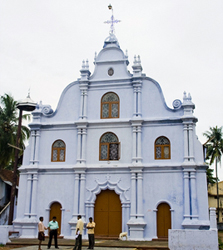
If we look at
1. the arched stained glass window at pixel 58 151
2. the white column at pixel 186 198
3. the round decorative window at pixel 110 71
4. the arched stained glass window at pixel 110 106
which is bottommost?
the white column at pixel 186 198

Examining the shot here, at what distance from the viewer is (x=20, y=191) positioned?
22.0 meters

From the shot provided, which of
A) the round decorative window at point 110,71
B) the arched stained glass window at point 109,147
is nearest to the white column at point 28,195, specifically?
the arched stained glass window at point 109,147

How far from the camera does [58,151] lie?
22.1 meters

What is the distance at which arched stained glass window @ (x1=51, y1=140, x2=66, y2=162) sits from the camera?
22.0 m

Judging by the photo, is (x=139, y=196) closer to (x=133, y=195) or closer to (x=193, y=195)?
(x=133, y=195)

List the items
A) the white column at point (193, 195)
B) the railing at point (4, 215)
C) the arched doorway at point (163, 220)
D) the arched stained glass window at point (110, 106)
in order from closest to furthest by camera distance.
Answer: the white column at point (193, 195) → the arched doorway at point (163, 220) → the arched stained glass window at point (110, 106) → the railing at point (4, 215)

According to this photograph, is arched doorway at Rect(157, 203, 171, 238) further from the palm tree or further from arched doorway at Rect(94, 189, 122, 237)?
the palm tree

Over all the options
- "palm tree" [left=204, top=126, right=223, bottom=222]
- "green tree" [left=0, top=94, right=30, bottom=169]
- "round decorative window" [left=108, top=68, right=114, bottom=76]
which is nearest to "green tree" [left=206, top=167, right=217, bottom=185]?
"palm tree" [left=204, top=126, right=223, bottom=222]

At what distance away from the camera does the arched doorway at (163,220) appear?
19.5 meters

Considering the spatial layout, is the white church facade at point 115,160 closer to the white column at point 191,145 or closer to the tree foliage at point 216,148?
the white column at point 191,145

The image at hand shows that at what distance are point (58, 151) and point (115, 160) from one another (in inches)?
141

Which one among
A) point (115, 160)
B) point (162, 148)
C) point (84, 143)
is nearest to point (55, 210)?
point (84, 143)

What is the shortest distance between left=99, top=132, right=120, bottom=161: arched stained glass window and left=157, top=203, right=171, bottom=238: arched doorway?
147 inches

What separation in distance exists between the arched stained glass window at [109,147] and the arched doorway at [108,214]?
189 centimetres
